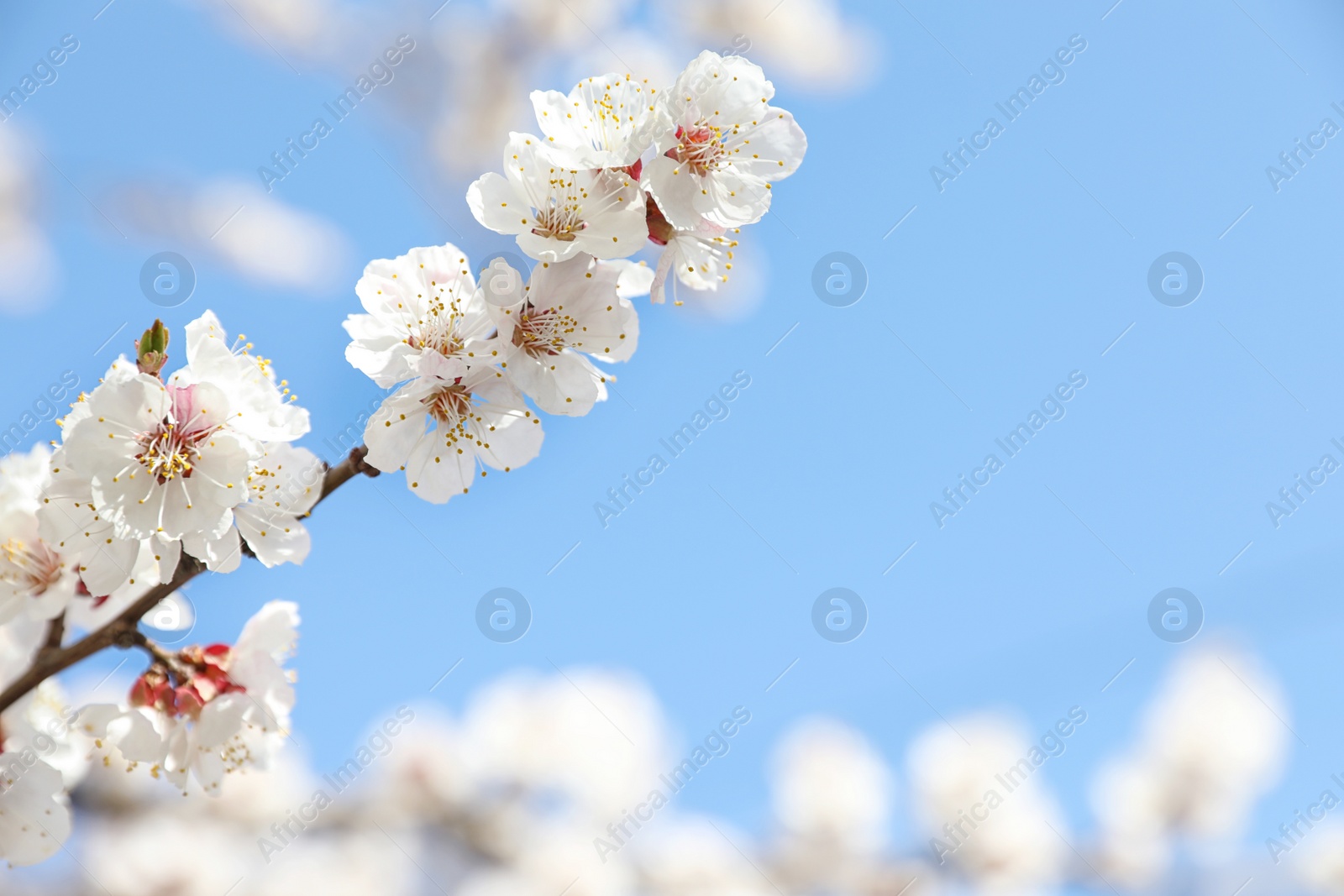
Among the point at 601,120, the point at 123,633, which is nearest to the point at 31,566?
the point at 123,633

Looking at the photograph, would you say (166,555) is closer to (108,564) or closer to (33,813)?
(108,564)

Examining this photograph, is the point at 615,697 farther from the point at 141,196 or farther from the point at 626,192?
the point at 626,192

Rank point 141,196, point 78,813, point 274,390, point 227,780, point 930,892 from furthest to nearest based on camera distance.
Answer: point 227,780 → point 930,892 → point 78,813 → point 141,196 → point 274,390

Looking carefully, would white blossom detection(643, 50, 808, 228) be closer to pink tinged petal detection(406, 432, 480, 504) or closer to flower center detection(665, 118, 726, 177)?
flower center detection(665, 118, 726, 177)

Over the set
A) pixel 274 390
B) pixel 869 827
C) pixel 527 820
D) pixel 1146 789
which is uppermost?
pixel 274 390

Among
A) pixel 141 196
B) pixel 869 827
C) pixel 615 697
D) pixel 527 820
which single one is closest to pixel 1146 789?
pixel 869 827

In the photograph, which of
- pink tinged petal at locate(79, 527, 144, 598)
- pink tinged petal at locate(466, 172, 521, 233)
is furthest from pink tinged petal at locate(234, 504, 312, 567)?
pink tinged petal at locate(466, 172, 521, 233)
